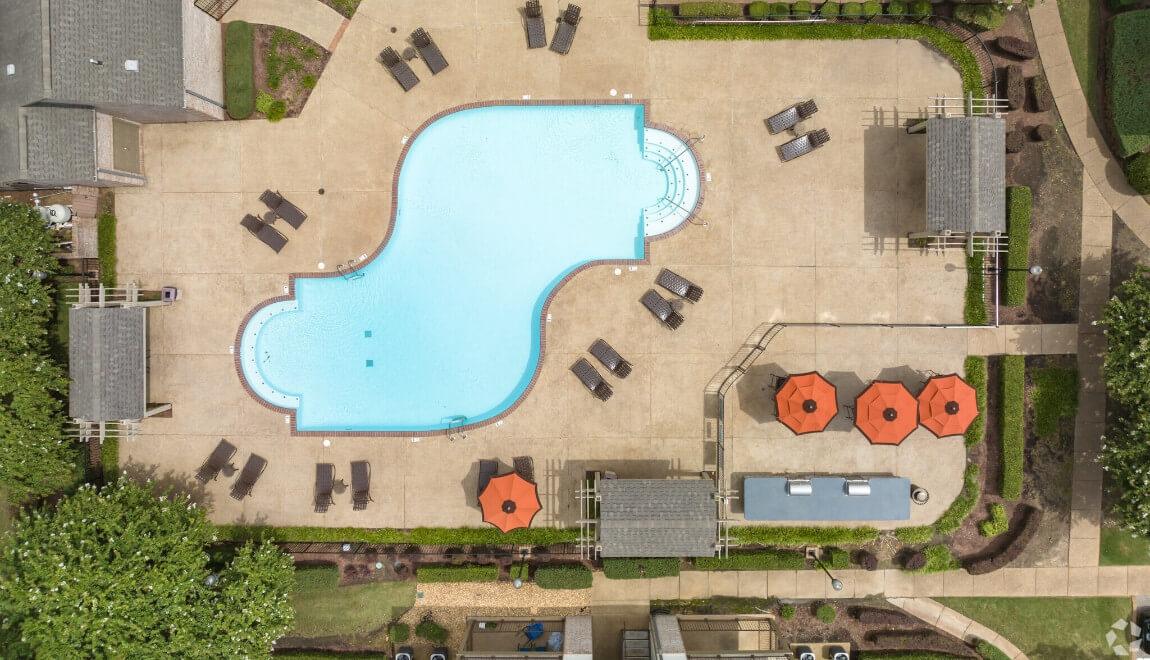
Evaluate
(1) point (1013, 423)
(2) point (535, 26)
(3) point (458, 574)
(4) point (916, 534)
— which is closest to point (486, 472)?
(3) point (458, 574)

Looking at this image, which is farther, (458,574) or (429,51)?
(458,574)

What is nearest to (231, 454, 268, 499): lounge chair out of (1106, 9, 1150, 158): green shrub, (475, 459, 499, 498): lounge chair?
(475, 459, 499, 498): lounge chair

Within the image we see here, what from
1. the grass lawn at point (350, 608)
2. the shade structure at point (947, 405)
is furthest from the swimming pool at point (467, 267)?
the shade structure at point (947, 405)

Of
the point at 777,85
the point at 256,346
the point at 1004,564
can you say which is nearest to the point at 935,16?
the point at 777,85

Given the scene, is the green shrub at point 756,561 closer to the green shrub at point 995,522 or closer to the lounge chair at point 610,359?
the green shrub at point 995,522

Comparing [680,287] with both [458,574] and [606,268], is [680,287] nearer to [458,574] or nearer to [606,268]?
[606,268]

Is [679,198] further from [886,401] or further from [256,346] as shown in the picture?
[256,346]
